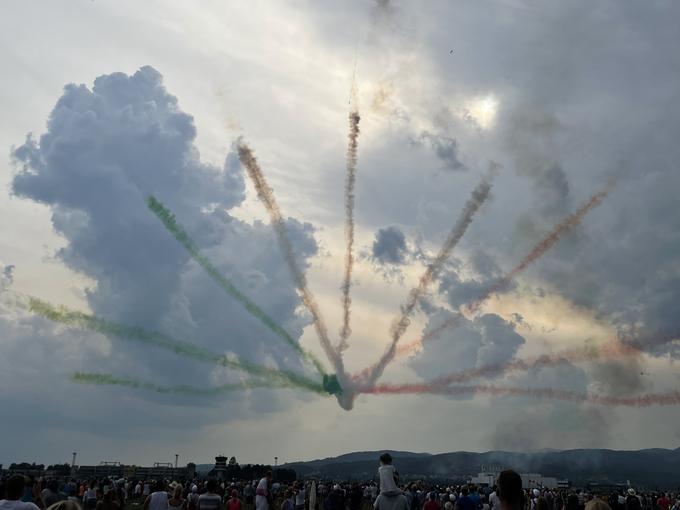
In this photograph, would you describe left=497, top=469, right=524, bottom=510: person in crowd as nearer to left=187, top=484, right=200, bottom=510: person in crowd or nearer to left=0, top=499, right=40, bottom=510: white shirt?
left=0, top=499, right=40, bottom=510: white shirt

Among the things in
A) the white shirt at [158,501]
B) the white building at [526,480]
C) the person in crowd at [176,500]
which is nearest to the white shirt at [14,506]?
the person in crowd at [176,500]

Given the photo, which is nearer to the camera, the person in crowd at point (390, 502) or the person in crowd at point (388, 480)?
the person in crowd at point (390, 502)

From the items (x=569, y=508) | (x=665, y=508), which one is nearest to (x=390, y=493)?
(x=569, y=508)

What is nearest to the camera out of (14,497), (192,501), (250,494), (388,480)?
(14,497)

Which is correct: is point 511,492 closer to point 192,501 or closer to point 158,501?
point 158,501

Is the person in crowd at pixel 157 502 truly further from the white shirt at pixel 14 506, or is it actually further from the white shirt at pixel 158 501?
the white shirt at pixel 14 506

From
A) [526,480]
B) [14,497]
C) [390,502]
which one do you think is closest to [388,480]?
[390,502]

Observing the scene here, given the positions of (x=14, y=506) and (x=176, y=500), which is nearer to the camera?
(x=14, y=506)

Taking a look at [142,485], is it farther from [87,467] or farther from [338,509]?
[87,467]

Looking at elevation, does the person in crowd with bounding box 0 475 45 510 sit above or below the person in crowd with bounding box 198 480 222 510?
above

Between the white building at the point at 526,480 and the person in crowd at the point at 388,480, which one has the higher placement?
the person in crowd at the point at 388,480

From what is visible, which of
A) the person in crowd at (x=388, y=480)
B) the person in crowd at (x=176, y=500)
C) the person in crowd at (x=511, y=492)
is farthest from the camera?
the person in crowd at (x=176, y=500)

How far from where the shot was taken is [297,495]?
33.1 metres

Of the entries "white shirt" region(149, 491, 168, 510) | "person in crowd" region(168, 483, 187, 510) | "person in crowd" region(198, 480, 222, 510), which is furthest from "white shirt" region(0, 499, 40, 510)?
"white shirt" region(149, 491, 168, 510)
